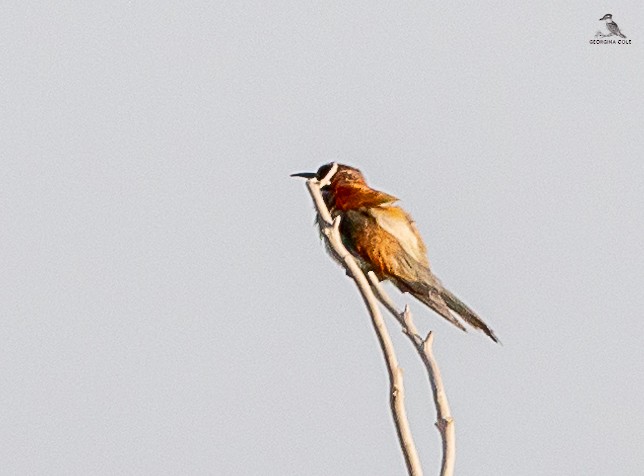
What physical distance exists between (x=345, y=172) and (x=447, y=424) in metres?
2.17

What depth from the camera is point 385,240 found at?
6.23 meters

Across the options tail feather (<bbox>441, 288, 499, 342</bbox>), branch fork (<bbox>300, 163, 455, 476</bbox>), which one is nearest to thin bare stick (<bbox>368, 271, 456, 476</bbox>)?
branch fork (<bbox>300, 163, 455, 476</bbox>)

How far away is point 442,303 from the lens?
5953 millimetres

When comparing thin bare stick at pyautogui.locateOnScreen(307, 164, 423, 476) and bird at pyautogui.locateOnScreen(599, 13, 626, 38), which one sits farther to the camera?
bird at pyautogui.locateOnScreen(599, 13, 626, 38)

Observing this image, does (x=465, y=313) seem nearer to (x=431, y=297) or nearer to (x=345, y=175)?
(x=431, y=297)

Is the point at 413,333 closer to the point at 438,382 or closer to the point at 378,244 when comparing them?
the point at 438,382

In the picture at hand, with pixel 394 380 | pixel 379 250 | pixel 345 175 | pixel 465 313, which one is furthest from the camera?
pixel 345 175

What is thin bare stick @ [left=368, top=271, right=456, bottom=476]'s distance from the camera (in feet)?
14.9

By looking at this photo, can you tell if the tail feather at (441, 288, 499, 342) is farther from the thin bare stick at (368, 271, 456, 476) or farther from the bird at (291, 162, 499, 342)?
the thin bare stick at (368, 271, 456, 476)

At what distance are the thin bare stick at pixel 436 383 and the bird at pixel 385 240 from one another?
1052mm

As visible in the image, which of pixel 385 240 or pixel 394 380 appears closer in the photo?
pixel 394 380

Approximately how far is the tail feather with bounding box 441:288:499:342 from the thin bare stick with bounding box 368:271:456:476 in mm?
758

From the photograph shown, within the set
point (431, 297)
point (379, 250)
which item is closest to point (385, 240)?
point (379, 250)

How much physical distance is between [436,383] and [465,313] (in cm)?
116
